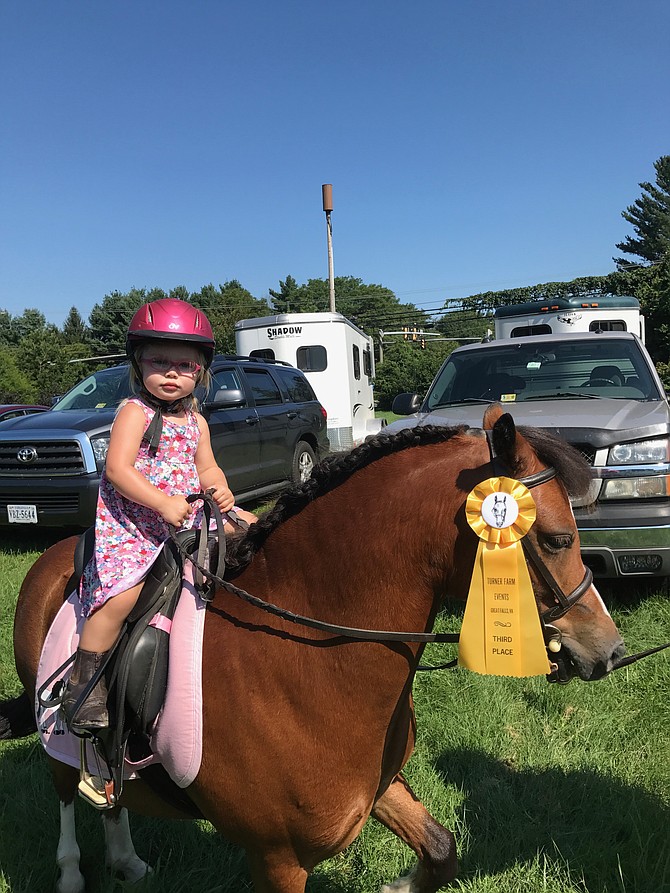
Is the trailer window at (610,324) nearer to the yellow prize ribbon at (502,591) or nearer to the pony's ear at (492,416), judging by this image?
the pony's ear at (492,416)

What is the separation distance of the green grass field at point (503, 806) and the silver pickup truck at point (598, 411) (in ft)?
2.86

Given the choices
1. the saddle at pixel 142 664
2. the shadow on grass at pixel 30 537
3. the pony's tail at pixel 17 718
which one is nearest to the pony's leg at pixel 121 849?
the pony's tail at pixel 17 718

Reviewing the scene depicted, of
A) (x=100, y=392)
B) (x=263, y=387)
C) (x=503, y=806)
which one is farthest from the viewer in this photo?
(x=263, y=387)

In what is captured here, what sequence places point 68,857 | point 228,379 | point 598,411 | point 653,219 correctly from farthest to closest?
point 653,219
point 228,379
point 598,411
point 68,857

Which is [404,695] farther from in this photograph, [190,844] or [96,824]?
[96,824]

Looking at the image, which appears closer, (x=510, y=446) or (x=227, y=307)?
(x=510, y=446)

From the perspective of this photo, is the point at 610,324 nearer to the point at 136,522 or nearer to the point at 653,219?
the point at 136,522

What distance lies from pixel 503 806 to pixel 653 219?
6349cm

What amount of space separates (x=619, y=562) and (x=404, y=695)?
2.86m

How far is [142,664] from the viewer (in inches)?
70.1

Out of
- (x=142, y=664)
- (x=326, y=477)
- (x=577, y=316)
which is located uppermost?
(x=577, y=316)

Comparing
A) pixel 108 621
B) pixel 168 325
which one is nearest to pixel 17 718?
pixel 108 621

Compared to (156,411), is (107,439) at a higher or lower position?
lower

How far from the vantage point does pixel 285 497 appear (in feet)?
6.10
